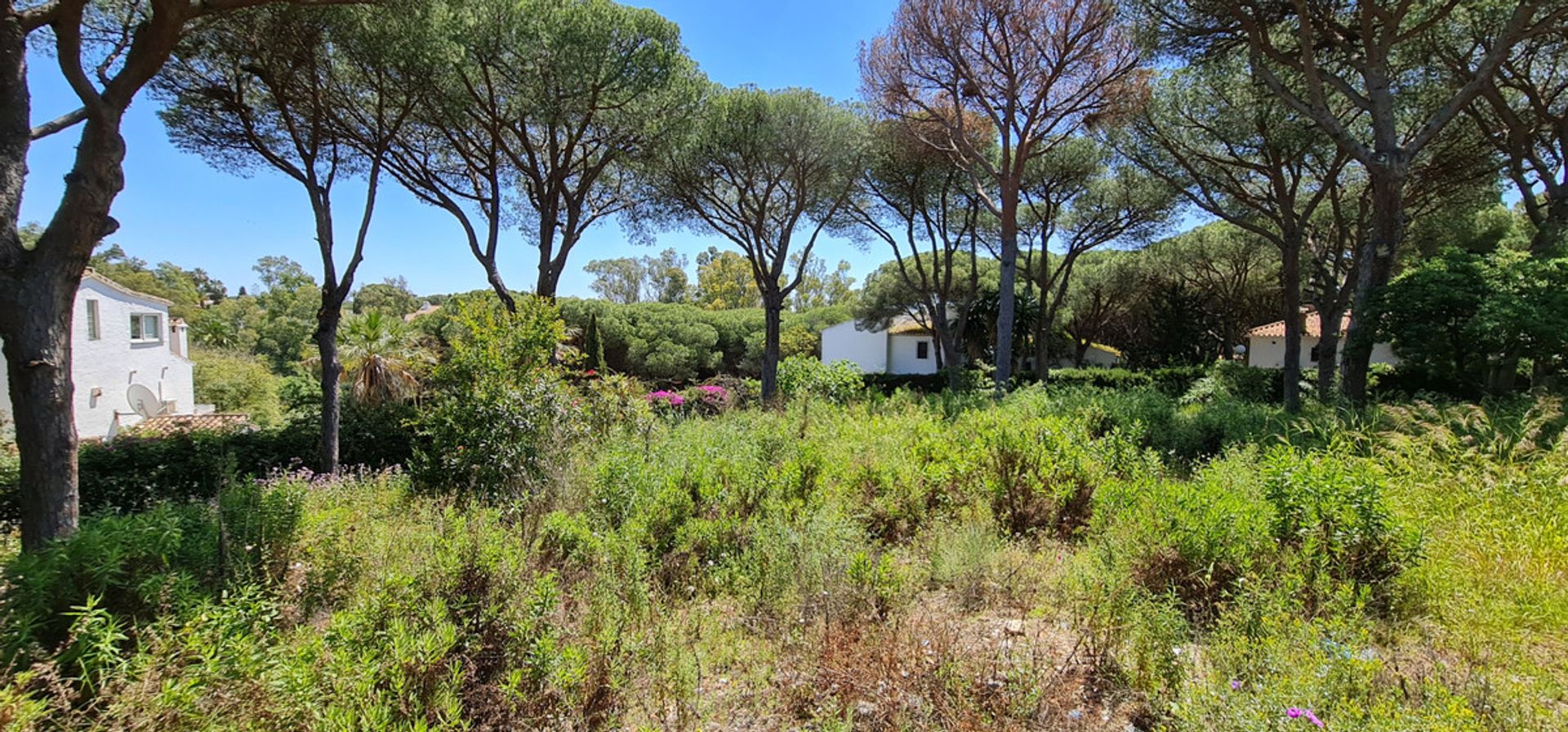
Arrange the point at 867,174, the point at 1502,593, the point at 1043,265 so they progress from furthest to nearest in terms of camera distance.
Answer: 1. the point at 1043,265
2. the point at 867,174
3. the point at 1502,593

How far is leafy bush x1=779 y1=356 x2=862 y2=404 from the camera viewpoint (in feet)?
31.4

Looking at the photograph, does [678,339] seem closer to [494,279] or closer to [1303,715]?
[494,279]

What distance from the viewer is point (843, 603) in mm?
2639

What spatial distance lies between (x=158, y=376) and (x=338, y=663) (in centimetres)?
2480

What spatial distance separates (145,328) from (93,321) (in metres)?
3.82

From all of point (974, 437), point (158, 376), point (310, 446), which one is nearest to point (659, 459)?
point (974, 437)

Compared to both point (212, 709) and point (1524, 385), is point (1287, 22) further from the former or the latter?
point (212, 709)

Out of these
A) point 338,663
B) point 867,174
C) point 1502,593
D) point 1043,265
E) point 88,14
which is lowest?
point 1502,593

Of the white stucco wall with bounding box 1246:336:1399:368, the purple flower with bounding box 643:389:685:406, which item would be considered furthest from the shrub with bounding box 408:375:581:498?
the white stucco wall with bounding box 1246:336:1399:368

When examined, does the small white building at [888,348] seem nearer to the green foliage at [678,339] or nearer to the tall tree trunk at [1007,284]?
the green foliage at [678,339]

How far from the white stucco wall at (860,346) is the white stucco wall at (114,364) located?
77.9 ft

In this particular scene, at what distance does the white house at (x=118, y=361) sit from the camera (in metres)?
14.2

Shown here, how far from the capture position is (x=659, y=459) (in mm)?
4613

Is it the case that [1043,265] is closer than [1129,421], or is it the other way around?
[1129,421]
